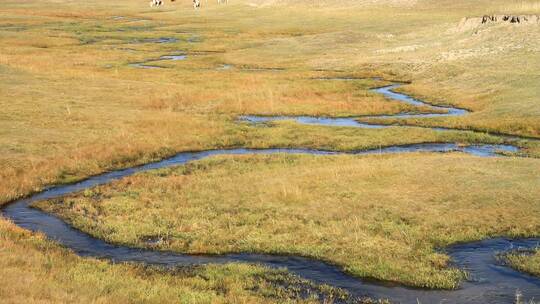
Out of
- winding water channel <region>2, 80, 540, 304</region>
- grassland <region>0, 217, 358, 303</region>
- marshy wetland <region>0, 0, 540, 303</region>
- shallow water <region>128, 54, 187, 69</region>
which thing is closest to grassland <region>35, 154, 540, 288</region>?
marshy wetland <region>0, 0, 540, 303</region>

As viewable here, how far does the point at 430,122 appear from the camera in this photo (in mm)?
47094

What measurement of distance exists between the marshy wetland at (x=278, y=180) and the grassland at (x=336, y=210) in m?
0.10

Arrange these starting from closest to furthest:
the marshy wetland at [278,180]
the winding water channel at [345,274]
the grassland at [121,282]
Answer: the grassland at [121,282] → the winding water channel at [345,274] → the marshy wetland at [278,180]

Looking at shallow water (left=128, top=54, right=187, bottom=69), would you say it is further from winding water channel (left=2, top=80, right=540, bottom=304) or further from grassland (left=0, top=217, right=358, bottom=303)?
grassland (left=0, top=217, right=358, bottom=303)

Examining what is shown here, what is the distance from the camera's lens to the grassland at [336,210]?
75.0 ft

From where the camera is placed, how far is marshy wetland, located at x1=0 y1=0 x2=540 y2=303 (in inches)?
790

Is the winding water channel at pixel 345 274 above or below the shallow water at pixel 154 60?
below

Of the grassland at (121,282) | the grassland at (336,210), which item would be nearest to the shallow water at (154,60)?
the grassland at (336,210)

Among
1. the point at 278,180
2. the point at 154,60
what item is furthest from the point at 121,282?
the point at 154,60

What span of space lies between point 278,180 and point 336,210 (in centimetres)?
533

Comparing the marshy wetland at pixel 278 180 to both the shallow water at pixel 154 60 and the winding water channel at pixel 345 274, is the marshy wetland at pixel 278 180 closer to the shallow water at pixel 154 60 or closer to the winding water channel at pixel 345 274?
the winding water channel at pixel 345 274

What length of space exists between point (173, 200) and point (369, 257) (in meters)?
11.1

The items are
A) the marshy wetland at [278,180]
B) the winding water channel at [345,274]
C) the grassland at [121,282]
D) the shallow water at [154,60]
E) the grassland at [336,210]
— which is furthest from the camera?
the shallow water at [154,60]

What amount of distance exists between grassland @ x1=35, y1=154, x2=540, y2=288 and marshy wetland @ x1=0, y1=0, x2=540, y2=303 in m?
0.10
